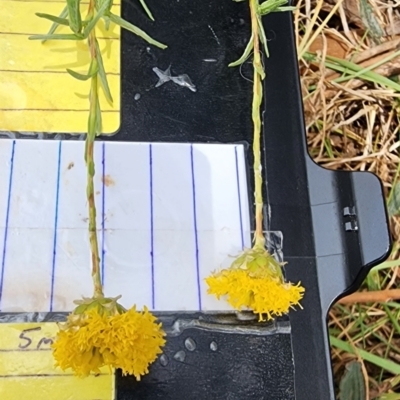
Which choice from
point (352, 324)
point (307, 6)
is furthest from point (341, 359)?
point (307, 6)

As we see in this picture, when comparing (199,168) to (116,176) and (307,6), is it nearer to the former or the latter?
(116,176)

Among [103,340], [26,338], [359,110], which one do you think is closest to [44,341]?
[26,338]

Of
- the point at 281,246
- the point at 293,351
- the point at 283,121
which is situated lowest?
the point at 293,351

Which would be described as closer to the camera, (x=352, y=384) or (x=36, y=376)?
(x=36, y=376)

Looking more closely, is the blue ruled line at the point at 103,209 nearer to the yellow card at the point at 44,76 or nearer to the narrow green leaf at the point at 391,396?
the yellow card at the point at 44,76

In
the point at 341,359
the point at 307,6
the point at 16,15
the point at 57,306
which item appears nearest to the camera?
the point at 57,306

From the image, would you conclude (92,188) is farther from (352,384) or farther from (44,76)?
(352,384)
